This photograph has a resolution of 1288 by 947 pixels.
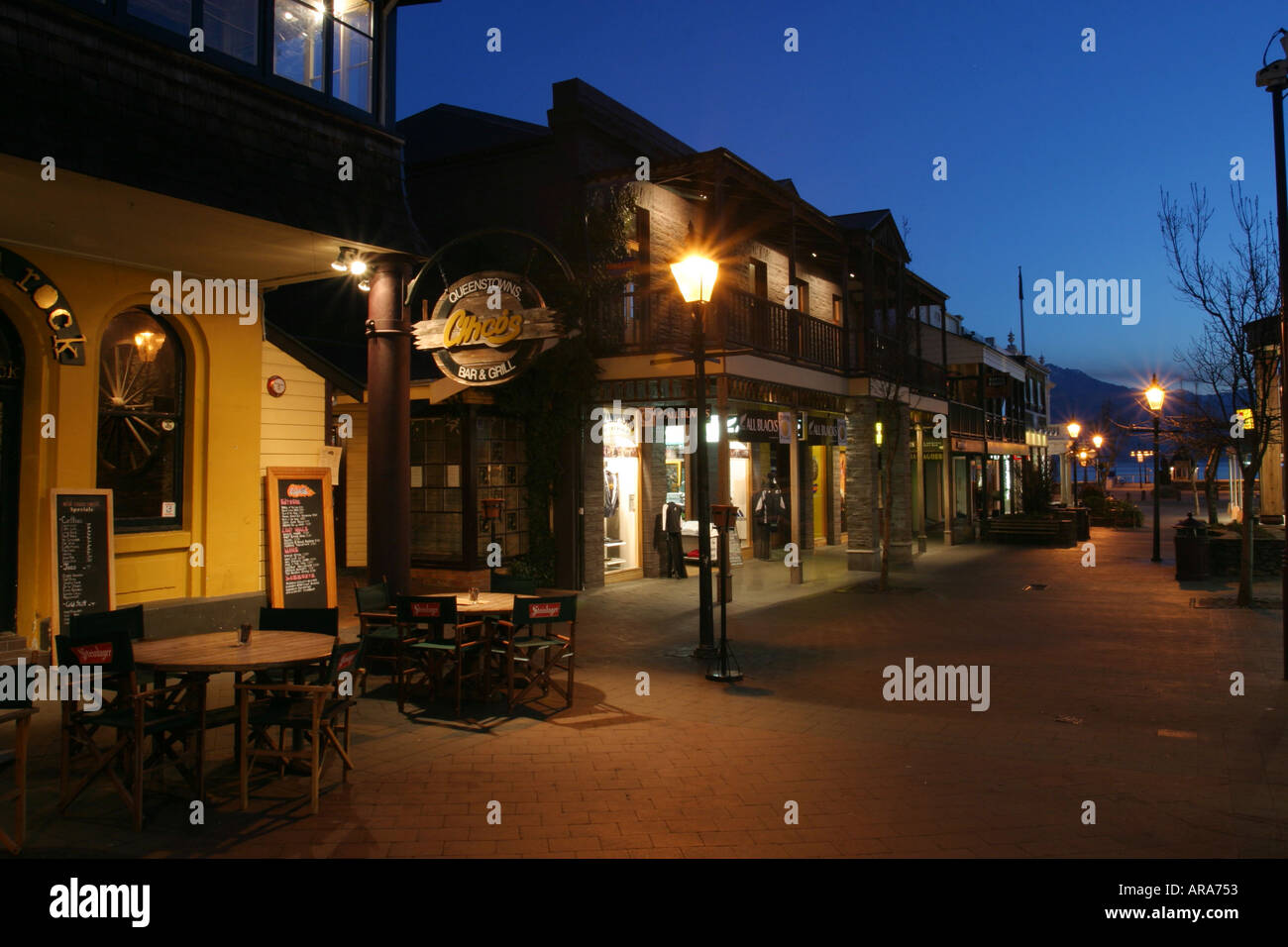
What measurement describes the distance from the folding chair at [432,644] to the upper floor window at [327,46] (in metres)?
5.39

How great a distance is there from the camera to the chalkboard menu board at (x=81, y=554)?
8.23 meters

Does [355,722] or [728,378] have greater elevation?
[728,378]

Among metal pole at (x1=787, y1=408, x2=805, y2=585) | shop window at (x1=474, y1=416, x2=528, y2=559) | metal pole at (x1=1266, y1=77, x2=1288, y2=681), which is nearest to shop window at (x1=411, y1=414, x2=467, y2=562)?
shop window at (x1=474, y1=416, x2=528, y2=559)

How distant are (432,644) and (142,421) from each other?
4407mm

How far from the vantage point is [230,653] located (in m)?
5.80

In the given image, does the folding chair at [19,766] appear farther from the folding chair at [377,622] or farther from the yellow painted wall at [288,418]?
the yellow painted wall at [288,418]

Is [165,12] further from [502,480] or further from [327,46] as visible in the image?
[502,480]

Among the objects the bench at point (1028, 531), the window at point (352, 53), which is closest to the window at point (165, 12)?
the window at point (352, 53)

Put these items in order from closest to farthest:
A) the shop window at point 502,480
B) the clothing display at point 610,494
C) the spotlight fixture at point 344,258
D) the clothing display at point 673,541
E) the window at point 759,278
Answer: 1. the spotlight fixture at point 344,258
2. the shop window at point 502,480
3. the clothing display at point 610,494
4. the clothing display at point 673,541
5. the window at point 759,278

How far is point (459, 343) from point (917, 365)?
14.5m
